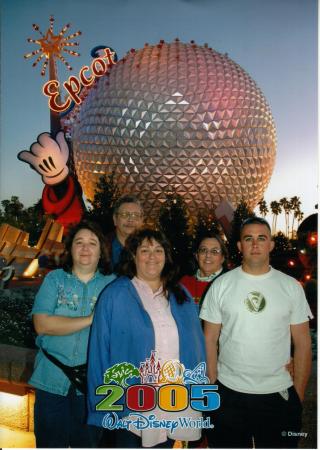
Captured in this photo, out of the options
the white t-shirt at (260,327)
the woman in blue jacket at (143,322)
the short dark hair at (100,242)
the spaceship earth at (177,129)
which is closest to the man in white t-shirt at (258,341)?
the white t-shirt at (260,327)

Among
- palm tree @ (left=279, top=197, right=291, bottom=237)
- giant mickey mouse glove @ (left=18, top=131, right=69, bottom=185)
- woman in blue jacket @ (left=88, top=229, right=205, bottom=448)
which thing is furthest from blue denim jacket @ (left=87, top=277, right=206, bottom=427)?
palm tree @ (left=279, top=197, right=291, bottom=237)

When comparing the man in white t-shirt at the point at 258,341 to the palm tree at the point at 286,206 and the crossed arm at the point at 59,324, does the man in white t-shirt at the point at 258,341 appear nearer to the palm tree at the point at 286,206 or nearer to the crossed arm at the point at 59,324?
the crossed arm at the point at 59,324

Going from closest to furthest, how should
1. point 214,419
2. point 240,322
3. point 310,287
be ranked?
point 240,322 → point 214,419 → point 310,287

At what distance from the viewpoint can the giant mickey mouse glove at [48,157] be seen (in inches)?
193

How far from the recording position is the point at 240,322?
2.94 metres

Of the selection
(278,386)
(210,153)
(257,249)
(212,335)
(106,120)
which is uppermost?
Result: (106,120)

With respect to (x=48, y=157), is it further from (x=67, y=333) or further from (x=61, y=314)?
(x=67, y=333)

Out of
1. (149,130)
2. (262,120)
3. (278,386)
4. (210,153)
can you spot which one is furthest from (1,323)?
(262,120)

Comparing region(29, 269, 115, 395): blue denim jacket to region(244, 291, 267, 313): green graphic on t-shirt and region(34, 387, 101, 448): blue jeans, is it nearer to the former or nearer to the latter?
region(34, 387, 101, 448): blue jeans

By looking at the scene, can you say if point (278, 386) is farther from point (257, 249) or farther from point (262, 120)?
point (262, 120)

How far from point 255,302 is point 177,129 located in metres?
9.39

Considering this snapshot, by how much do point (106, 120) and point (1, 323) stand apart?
303 inches
